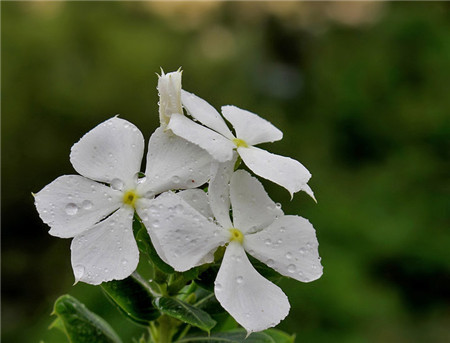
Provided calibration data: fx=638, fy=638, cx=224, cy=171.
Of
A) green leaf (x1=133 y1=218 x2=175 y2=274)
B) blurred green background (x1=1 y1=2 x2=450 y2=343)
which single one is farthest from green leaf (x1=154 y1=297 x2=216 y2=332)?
blurred green background (x1=1 y1=2 x2=450 y2=343)

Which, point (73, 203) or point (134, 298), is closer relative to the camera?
point (73, 203)

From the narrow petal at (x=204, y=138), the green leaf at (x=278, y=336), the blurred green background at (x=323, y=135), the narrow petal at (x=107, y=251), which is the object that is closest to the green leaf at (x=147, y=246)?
the narrow petal at (x=107, y=251)

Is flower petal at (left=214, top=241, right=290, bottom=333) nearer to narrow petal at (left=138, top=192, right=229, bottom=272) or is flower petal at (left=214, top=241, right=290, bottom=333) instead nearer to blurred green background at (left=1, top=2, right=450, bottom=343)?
narrow petal at (left=138, top=192, right=229, bottom=272)

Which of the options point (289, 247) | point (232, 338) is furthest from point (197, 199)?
point (232, 338)

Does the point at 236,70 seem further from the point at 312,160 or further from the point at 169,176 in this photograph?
the point at 169,176

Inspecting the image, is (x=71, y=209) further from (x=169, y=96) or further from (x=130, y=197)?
(x=169, y=96)

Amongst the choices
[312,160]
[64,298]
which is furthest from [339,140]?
[64,298]
